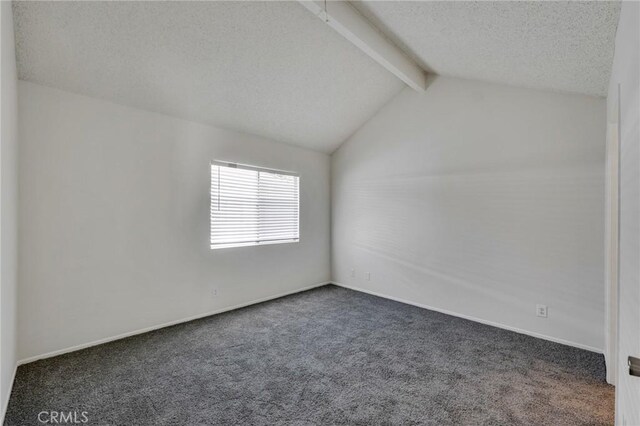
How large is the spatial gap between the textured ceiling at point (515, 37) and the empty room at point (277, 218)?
0.02m

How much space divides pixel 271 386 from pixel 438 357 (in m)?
1.51

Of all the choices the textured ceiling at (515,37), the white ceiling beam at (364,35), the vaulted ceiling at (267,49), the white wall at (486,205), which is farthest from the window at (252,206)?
the textured ceiling at (515,37)

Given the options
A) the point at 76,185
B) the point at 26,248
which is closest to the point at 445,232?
the point at 76,185

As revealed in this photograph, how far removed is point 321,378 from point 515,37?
119 inches

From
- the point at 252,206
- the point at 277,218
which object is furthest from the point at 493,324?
the point at 252,206

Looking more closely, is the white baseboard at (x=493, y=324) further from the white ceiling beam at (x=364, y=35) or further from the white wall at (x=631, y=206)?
the white ceiling beam at (x=364, y=35)

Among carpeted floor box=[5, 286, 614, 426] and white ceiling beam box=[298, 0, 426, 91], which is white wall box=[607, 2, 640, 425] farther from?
white ceiling beam box=[298, 0, 426, 91]

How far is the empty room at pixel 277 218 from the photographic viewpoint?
205 cm

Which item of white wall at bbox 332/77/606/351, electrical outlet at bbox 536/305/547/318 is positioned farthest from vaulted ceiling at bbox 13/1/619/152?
electrical outlet at bbox 536/305/547/318

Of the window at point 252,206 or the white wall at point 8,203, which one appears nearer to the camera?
the white wall at point 8,203

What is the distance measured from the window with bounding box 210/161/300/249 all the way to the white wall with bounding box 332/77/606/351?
103cm

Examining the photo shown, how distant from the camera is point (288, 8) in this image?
261 cm

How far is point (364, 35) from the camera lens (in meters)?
2.90

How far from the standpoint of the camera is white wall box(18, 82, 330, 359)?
2.62 meters
